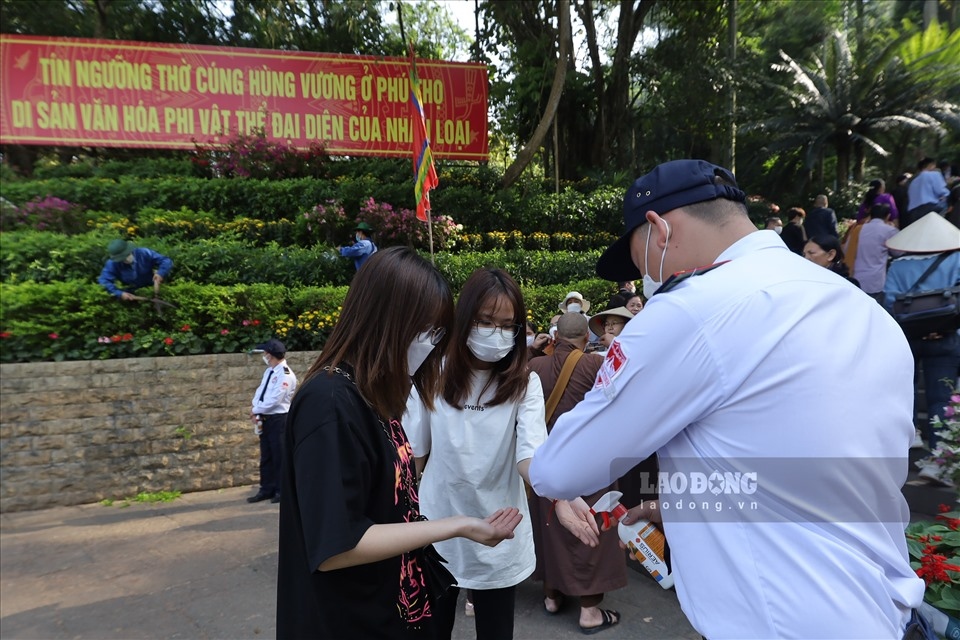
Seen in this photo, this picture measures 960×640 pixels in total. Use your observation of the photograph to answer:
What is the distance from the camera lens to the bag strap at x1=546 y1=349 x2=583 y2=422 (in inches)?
133

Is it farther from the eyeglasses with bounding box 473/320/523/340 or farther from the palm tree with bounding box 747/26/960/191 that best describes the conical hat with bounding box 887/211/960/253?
the palm tree with bounding box 747/26/960/191

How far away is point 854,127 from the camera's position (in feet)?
50.8

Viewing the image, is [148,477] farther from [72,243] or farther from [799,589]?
[799,589]

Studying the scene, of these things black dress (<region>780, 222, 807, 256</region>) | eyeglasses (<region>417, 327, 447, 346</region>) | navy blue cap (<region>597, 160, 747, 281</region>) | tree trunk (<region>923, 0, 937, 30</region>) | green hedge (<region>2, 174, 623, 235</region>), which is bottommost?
eyeglasses (<region>417, 327, 447, 346</region>)

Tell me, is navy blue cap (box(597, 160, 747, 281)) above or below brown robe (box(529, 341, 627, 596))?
above

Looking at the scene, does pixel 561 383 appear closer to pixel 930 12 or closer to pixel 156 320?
pixel 156 320

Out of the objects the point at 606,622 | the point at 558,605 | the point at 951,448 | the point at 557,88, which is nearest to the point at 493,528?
the point at 606,622

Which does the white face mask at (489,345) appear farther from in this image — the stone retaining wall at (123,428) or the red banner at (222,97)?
the red banner at (222,97)

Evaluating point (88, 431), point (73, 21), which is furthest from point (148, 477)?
point (73, 21)

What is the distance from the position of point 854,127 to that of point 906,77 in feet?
4.84

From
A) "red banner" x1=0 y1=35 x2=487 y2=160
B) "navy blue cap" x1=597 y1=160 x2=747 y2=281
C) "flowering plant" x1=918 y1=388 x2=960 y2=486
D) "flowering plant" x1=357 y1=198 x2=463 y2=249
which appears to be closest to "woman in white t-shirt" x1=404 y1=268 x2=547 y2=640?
"navy blue cap" x1=597 y1=160 x2=747 y2=281

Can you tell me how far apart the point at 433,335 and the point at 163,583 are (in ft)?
12.4

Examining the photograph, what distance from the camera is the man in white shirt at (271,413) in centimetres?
613

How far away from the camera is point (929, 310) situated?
164 inches
